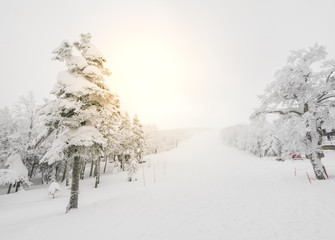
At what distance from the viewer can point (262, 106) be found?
15.2m

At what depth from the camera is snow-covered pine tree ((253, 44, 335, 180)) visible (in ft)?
42.3

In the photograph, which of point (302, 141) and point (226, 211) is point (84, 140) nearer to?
point (226, 211)

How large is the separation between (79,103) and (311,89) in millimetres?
17359

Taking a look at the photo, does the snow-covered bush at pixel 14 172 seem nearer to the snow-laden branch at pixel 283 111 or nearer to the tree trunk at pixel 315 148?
the snow-laden branch at pixel 283 111

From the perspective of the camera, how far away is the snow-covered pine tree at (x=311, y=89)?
1291cm

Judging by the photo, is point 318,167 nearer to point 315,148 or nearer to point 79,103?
point 315,148

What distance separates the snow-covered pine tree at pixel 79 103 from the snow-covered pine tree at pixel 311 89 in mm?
14027

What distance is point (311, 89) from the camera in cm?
1336

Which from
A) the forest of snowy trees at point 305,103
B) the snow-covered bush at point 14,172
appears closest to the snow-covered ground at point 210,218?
the forest of snowy trees at point 305,103

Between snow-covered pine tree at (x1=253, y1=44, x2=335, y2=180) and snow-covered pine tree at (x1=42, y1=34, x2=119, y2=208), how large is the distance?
14.0m

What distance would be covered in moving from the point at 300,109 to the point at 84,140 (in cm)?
1706

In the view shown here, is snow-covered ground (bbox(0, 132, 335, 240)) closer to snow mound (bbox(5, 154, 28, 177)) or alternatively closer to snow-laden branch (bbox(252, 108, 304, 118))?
snow-laden branch (bbox(252, 108, 304, 118))

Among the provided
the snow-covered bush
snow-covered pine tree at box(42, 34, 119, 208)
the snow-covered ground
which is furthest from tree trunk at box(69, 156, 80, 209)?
the snow-covered bush

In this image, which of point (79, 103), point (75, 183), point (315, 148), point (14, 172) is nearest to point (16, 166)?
point (14, 172)
